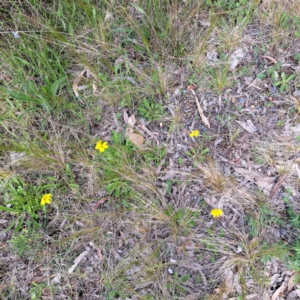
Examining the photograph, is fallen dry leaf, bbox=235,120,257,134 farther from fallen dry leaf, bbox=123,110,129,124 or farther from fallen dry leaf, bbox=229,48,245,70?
fallen dry leaf, bbox=123,110,129,124

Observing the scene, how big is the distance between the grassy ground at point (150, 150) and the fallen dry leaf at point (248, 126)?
1 centimetres

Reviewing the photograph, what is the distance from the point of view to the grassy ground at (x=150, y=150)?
193 centimetres

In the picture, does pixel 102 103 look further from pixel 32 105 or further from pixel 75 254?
pixel 75 254

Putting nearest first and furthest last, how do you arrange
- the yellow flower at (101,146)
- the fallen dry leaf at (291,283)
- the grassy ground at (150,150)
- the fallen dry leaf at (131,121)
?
the fallen dry leaf at (291,283), the grassy ground at (150,150), the yellow flower at (101,146), the fallen dry leaf at (131,121)

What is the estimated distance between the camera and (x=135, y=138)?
218 cm

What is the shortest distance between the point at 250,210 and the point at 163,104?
92 cm

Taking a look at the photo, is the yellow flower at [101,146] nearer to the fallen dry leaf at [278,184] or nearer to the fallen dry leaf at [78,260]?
the fallen dry leaf at [78,260]

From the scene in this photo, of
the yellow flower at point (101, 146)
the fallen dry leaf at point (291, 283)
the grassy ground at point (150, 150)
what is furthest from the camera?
the yellow flower at point (101, 146)

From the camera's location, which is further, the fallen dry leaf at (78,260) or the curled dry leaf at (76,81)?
the curled dry leaf at (76,81)

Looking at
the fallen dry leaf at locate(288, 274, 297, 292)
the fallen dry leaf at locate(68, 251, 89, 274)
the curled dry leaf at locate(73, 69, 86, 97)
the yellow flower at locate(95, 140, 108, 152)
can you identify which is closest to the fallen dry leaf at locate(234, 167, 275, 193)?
the fallen dry leaf at locate(288, 274, 297, 292)

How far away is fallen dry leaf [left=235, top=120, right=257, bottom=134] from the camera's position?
6.99 feet

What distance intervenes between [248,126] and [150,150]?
0.68m

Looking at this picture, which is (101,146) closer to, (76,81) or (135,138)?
(135,138)

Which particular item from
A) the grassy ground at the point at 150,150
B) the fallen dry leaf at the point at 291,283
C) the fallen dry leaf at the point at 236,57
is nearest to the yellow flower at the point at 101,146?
the grassy ground at the point at 150,150
